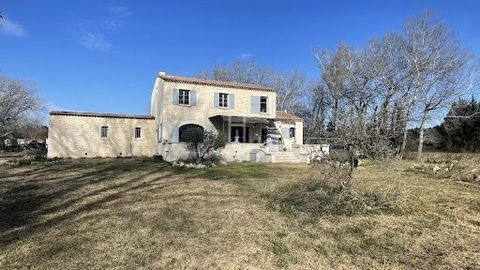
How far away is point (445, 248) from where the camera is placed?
5.42 m

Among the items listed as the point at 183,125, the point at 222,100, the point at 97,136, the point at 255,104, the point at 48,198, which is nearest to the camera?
the point at 48,198

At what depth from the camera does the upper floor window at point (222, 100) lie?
27438 mm

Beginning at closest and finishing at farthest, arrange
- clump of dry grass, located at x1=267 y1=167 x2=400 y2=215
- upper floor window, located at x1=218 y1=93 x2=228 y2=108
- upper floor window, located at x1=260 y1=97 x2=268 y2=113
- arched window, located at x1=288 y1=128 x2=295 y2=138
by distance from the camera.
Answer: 1. clump of dry grass, located at x1=267 y1=167 x2=400 y2=215
2. upper floor window, located at x1=218 y1=93 x2=228 y2=108
3. upper floor window, located at x1=260 y1=97 x2=268 y2=113
4. arched window, located at x1=288 y1=128 x2=295 y2=138

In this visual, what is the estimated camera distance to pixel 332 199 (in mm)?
7652

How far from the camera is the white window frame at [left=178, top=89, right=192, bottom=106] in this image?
25.8 metres

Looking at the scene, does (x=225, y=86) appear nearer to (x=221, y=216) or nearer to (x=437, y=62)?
(x=437, y=62)

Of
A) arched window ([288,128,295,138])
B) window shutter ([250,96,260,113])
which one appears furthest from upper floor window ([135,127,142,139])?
arched window ([288,128,295,138])

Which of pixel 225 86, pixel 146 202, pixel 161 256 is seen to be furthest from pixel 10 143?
pixel 161 256

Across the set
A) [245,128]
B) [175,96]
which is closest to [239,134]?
[245,128]

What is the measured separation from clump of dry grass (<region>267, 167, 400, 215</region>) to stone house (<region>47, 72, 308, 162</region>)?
14.8 metres

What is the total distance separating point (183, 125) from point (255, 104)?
20.2 ft

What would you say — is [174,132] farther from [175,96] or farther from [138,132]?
[138,132]

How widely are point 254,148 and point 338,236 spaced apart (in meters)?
18.3

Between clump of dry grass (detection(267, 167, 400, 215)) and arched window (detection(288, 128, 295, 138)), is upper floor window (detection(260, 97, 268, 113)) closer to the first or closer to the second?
arched window (detection(288, 128, 295, 138))
